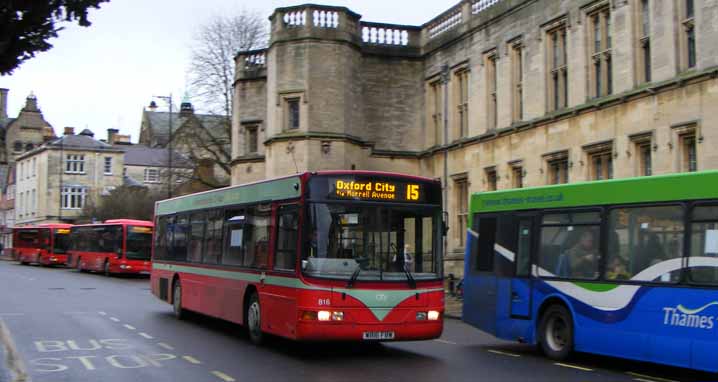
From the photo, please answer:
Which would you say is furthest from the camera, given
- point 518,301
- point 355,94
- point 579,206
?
point 355,94

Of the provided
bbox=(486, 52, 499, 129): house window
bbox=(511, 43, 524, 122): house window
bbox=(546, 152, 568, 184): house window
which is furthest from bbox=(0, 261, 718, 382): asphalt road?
bbox=(486, 52, 499, 129): house window

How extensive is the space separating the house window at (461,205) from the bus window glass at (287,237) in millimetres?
20560

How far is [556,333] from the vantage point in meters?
13.8

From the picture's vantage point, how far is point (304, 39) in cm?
3469

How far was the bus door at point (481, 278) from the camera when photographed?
15164 millimetres

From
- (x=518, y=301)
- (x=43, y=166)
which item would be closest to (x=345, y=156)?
(x=518, y=301)

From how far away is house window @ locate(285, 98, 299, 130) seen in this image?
3519cm

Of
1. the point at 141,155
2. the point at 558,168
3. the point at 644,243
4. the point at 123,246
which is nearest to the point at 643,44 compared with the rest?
the point at 558,168

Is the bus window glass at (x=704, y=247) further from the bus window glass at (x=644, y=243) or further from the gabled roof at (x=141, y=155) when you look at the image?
the gabled roof at (x=141, y=155)

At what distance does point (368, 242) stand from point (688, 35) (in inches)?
536

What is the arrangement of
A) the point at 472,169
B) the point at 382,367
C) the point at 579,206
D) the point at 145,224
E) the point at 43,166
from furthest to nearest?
the point at 43,166
the point at 145,224
the point at 472,169
the point at 579,206
the point at 382,367

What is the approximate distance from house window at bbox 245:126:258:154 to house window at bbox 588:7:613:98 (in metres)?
20.2

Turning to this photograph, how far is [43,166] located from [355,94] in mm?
65509

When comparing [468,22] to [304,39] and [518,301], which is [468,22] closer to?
[304,39]
